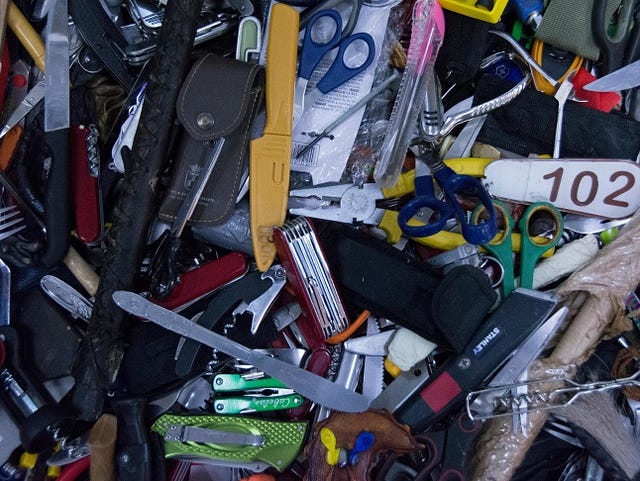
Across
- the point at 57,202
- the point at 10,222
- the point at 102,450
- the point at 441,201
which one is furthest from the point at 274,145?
the point at 102,450

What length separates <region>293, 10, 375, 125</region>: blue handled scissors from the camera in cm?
135

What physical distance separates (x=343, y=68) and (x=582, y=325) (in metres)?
0.68

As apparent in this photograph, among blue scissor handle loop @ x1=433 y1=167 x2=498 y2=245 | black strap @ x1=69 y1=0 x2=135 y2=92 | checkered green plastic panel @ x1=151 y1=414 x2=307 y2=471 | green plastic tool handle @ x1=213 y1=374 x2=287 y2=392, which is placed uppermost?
black strap @ x1=69 y1=0 x2=135 y2=92

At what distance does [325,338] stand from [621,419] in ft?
2.04

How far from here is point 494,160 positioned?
1377 millimetres

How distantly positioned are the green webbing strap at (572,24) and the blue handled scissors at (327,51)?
1.21 ft

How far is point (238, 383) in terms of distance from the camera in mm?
1361

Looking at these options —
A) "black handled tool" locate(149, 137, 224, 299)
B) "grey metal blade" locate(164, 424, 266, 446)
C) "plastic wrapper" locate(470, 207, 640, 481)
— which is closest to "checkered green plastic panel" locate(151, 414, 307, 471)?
"grey metal blade" locate(164, 424, 266, 446)

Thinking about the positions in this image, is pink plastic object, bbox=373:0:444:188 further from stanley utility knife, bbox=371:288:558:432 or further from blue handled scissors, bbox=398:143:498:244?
stanley utility knife, bbox=371:288:558:432

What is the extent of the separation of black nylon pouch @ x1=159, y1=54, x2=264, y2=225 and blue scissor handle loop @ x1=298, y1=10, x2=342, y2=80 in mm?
90

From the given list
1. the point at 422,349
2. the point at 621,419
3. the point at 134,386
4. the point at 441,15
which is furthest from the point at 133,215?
the point at 621,419

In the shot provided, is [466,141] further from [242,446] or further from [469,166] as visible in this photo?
[242,446]

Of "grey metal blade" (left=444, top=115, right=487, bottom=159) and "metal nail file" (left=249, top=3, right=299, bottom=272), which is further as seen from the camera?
"grey metal blade" (left=444, top=115, right=487, bottom=159)

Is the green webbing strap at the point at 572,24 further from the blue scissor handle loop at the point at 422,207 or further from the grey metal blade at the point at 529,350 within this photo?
the grey metal blade at the point at 529,350
